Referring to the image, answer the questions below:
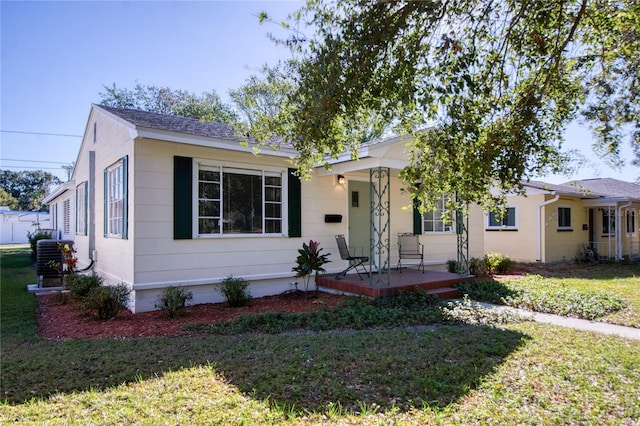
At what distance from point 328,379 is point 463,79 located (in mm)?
3480

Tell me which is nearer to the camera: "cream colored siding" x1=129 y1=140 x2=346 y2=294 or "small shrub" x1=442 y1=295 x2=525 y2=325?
"small shrub" x1=442 y1=295 x2=525 y2=325

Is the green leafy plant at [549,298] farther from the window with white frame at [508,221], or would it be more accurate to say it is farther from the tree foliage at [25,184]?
the tree foliage at [25,184]

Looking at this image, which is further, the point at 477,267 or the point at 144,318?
the point at 477,267

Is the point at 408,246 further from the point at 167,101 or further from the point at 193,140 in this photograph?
the point at 167,101

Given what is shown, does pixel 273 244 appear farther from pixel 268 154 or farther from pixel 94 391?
pixel 94 391

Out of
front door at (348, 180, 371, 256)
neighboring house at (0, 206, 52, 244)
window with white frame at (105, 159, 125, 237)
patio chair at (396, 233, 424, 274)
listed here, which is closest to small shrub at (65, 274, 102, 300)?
window with white frame at (105, 159, 125, 237)

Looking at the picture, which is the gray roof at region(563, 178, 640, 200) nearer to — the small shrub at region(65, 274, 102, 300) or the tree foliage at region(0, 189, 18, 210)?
the small shrub at region(65, 274, 102, 300)

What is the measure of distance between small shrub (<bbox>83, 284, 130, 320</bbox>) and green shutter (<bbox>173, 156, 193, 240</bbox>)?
1312mm

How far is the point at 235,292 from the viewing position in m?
7.14

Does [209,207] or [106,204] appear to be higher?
[106,204]

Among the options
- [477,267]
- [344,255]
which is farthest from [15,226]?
[477,267]

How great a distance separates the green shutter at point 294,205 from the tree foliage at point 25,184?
6025 centimetres

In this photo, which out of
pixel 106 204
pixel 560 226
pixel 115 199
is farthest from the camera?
pixel 560 226

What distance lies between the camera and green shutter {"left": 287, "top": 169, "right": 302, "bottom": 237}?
8.39 meters
